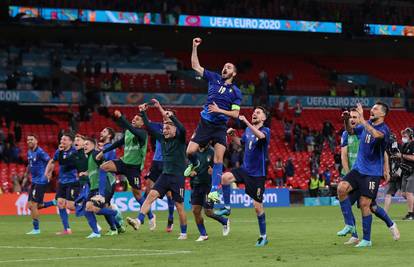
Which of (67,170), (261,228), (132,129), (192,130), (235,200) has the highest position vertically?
(192,130)

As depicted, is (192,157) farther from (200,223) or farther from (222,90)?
(222,90)

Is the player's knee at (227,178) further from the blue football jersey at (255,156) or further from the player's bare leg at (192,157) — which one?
the player's bare leg at (192,157)

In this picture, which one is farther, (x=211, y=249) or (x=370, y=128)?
(x=211, y=249)

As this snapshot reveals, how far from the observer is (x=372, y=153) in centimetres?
1642

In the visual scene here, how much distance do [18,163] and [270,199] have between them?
11574 millimetres

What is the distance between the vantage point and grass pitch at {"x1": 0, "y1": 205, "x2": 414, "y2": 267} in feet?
46.0

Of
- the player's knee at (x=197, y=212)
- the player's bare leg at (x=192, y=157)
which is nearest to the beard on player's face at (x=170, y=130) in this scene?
the player's bare leg at (x=192, y=157)

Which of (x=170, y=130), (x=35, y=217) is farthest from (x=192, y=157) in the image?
(x=35, y=217)

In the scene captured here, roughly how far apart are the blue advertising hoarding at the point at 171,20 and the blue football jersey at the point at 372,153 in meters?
37.6

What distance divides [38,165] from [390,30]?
136 feet

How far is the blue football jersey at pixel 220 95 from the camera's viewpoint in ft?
61.7

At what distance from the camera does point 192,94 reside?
5531cm

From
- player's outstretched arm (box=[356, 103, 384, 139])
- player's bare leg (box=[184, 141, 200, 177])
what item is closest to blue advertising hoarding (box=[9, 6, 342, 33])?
player's bare leg (box=[184, 141, 200, 177])

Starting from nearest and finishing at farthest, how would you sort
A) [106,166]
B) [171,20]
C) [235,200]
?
1. [106,166]
2. [235,200]
3. [171,20]
